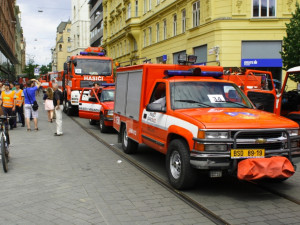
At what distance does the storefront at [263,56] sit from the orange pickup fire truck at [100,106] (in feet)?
33.4

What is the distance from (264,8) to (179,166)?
18648 mm

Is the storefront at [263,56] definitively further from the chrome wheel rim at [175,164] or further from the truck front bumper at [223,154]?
the truck front bumper at [223,154]

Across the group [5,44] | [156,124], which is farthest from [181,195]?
[5,44]

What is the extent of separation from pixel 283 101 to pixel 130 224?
249 inches

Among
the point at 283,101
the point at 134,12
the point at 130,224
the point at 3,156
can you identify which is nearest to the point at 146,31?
the point at 134,12

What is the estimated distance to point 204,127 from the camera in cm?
528

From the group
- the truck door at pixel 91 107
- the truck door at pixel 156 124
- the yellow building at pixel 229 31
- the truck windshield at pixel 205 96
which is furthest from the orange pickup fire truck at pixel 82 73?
the truck windshield at pixel 205 96

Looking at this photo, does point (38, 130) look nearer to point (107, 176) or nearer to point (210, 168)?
point (107, 176)

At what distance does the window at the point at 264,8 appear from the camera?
22.0 metres

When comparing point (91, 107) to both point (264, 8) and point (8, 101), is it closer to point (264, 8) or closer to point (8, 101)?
point (8, 101)

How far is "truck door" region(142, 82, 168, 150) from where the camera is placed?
6.72 metres

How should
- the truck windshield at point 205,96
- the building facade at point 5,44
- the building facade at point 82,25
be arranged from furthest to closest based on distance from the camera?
the building facade at point 82,25 < the building facade at point 5,44 < the truck windshield at point 205,96

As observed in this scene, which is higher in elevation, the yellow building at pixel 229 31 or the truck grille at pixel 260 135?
the yellow building at pixel 229 31

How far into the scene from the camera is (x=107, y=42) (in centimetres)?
5241
